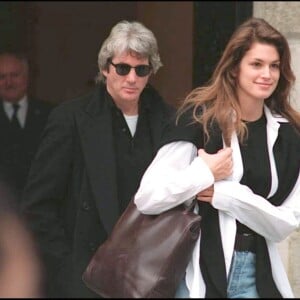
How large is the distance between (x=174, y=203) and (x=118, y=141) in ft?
2.82

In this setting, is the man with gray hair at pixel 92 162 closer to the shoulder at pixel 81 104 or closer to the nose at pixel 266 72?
the shoulder at pixel 81 104

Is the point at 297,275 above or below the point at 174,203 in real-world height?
below

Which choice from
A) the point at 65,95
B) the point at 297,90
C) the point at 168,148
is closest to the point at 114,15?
the point at 65,95

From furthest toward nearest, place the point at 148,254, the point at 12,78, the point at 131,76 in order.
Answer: the point at 12,78 → the point at 131,76 → the point at 148,254

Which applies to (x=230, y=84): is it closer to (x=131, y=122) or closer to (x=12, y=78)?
(x=131, y=122)

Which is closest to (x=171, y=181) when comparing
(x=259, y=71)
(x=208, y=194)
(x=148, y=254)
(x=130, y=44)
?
(x=208, y=194)

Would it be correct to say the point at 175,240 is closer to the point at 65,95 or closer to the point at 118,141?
the point at 118,141

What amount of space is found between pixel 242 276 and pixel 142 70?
48.0 inches

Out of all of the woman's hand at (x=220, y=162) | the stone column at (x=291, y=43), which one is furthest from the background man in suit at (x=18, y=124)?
the woman's hand at (x=220, y=162)

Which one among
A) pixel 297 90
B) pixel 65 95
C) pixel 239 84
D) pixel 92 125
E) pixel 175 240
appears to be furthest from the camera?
pixel 65 95

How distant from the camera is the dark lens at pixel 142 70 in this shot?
451 centimetres

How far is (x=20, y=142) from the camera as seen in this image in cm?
712

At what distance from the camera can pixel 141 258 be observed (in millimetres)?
3762

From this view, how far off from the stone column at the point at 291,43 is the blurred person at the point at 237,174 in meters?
1.70
